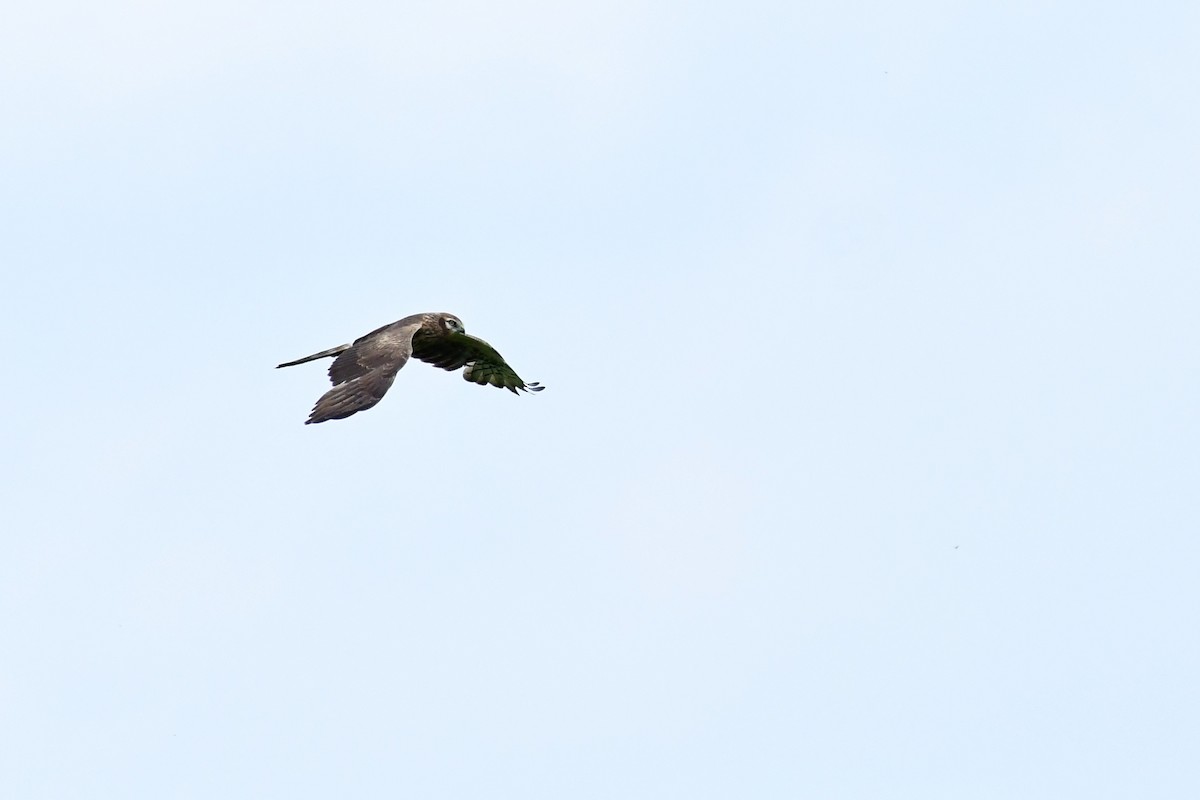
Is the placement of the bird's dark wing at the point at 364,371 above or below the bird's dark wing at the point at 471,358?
below

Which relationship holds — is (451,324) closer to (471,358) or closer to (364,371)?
(471,358)

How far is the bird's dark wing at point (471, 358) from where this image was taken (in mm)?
30172

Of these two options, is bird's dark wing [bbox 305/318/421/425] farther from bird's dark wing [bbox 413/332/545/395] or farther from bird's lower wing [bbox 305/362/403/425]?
bird's dark wing [bbox 413/332/545/395]

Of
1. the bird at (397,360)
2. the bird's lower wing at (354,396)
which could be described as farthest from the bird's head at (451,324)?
the bird's lower wing at (354,396)

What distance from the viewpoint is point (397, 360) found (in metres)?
27.3

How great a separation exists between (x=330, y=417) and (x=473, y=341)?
15.7 ft

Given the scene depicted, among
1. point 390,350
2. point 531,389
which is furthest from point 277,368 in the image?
point 531,389

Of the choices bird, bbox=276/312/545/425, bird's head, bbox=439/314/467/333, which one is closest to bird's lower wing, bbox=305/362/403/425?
bird, bbox=276/312/545/425

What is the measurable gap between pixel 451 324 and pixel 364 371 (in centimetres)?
316

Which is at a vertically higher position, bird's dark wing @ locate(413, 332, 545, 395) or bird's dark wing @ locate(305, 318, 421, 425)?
bird's dark wing @ locate(413, 332, 545, 395)

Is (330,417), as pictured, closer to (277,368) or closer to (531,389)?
(277,368)

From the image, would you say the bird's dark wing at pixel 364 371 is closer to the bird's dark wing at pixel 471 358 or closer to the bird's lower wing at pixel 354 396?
the bird's lower wing at pixel 354 396

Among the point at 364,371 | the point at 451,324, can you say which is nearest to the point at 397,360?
the point at 364,371

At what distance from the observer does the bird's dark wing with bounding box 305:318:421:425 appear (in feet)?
85.4
